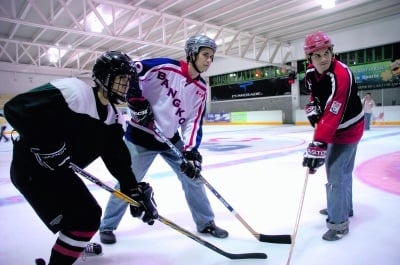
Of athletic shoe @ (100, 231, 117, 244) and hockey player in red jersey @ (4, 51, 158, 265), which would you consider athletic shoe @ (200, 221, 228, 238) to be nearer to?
athletic shoe @ (100, 231, 117, 244)

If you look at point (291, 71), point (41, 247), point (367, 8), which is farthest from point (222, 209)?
point (291, 71)

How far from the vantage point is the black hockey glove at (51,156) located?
1.12 metres

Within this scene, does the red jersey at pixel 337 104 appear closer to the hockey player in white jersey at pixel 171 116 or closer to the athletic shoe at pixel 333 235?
the athletic shoe at pixel 333 235

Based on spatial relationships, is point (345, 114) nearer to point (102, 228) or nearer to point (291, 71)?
point (102, 228)

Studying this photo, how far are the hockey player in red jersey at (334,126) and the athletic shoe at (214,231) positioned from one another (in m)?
0.57

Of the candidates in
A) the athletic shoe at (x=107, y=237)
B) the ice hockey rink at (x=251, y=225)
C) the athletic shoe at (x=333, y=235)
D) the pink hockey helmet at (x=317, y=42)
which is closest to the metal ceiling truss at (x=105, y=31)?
the ice hockey rink at (x=251, y=225)

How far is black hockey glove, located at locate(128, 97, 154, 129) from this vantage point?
175cm

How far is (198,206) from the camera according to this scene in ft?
6.28

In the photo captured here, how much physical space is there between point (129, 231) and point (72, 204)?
0.89 m

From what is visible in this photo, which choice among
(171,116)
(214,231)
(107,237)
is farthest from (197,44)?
(107,237)

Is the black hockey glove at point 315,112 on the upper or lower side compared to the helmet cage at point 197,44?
lower

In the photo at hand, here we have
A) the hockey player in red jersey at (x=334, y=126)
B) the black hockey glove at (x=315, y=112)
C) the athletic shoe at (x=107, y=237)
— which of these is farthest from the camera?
the black hockey glove at (x=315, y=112)

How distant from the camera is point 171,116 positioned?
188 cm

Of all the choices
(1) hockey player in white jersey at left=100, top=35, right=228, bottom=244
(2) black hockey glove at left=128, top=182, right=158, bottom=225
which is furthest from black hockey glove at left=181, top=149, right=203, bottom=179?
(2) black hockey glove at left=128, top=182, right=158, bottom=225
